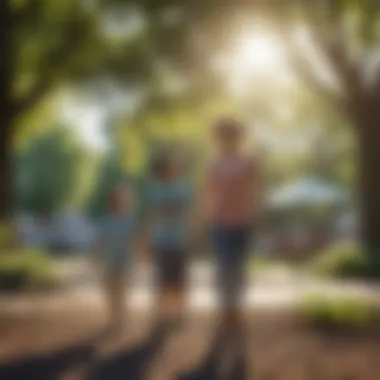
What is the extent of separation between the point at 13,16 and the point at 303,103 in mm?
1141

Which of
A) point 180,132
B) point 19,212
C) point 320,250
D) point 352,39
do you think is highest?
point 352,39

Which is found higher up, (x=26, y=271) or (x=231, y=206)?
(x=231, y=206)

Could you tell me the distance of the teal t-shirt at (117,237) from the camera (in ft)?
10.4

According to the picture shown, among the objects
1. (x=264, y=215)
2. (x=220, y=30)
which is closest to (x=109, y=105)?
(x=220, y=30)

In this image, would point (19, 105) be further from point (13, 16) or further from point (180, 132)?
point (180, 132)

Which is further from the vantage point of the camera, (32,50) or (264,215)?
(32,50)

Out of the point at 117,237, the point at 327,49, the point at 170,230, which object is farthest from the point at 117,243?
the point at 327,49

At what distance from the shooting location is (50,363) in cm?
315

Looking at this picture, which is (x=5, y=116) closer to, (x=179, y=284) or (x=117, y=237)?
(x=117, y=237)

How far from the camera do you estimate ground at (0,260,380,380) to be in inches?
121

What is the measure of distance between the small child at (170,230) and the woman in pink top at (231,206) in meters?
0.10

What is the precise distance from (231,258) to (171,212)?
0.28 m

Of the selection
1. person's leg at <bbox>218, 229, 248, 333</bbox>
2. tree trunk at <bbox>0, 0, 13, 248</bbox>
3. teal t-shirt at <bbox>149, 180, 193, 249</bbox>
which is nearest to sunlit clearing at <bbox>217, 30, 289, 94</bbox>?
teal t-shirt at <bbox>149, 180, 193, 249</bbox>

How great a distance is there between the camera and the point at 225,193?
10.3 feet
